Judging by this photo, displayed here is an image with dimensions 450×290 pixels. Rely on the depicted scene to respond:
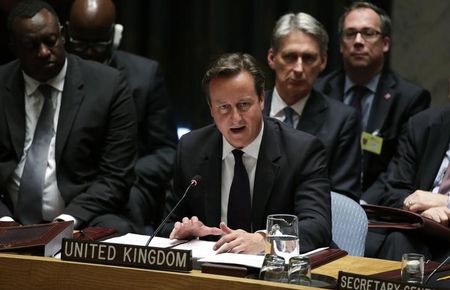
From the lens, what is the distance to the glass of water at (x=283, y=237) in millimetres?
2914

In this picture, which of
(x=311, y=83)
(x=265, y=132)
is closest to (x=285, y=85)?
(x=311, y=83)

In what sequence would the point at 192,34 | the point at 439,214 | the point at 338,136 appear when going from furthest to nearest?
1. the point at 192,34
2. the point at 338,136
3. the point at 439,214

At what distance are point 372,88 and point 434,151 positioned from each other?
0.69 meters

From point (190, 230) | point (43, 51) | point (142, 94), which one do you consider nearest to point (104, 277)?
point (190, 230)

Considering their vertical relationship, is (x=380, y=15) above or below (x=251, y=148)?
above

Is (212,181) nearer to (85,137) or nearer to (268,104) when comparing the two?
(85,137)

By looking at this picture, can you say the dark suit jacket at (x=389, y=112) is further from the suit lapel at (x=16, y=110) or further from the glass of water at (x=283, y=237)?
the glass of water at (x=283, y=237)

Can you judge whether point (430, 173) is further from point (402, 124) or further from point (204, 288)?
point (204, 288)

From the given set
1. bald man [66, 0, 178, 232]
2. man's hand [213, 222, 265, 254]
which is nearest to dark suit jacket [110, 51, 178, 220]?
bald man [66, 0, 178, 232]

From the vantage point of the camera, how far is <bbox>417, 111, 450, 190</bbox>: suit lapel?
448 centimetres

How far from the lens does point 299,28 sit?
4.78 metres

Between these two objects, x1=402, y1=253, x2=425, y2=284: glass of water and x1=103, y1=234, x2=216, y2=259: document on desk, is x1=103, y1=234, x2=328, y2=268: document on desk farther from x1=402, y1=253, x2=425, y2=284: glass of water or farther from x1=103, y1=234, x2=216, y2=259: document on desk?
x1=402, y1=253, x2=425, y2=284: glass of water

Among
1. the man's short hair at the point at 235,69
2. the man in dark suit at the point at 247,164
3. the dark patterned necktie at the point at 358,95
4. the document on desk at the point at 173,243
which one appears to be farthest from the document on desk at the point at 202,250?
the dark patterned necktie at the point at 358,95

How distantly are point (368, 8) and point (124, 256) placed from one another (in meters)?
2.73
